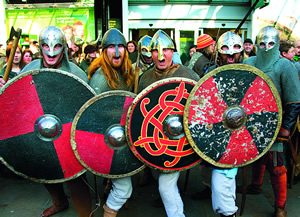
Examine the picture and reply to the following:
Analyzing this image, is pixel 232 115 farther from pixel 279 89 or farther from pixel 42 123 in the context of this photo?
pixel 42 123

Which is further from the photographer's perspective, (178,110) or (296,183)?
(296,183)

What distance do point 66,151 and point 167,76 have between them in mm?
1036

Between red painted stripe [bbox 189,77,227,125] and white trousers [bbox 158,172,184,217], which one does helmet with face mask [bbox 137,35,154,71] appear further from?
white trousers [bbox 158,172,184,217]

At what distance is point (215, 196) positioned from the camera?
2367 millimetres

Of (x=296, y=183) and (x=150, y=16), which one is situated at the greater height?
(x=150, y=16)

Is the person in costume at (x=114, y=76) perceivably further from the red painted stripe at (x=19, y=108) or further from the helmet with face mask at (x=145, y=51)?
the helmet with face mask at (x=145, y=51)

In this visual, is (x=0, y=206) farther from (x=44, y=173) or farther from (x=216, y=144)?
(x=216, y=144)

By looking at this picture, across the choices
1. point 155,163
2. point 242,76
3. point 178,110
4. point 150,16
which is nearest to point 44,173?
point 155,163

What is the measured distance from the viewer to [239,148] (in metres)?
2.30

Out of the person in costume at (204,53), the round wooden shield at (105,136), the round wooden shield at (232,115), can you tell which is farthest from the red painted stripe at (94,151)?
the person in costume at (204,53)

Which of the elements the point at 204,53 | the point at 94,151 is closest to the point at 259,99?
the point at 94,151

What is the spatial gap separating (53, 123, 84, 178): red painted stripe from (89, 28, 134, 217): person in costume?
382 mm

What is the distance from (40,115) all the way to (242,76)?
1600 millimetres

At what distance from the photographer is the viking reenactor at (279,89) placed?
2.54 m
